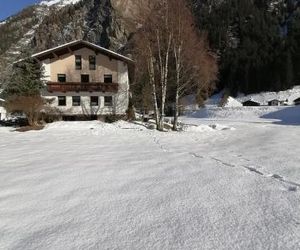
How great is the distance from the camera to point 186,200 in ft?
24.5

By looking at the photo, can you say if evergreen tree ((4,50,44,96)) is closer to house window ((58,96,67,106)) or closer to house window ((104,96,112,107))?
house window ((58,96,67,106))

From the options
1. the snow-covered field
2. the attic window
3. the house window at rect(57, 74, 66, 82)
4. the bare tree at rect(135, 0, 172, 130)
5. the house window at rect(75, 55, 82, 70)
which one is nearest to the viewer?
the snow-covered field

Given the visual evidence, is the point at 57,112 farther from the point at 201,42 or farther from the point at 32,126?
the point at 201,42

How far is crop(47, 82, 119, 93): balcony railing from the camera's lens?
44.6 m

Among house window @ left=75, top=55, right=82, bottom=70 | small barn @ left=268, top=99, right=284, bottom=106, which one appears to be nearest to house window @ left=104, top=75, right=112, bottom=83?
house window @ left=75, top=55, right=82, bottom=70

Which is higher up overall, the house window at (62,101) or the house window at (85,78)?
the house window at (85,78)

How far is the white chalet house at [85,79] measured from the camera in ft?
149

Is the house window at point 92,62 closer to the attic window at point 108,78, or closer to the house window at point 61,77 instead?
the attic window at point 108,78

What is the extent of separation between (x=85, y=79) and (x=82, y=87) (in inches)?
87.3

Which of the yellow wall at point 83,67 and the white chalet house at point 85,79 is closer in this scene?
the white chalet house at point 85,79

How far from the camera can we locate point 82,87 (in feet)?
149

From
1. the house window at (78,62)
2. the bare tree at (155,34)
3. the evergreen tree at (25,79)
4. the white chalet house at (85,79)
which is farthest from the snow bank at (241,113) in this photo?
the bare tree at (155,34)

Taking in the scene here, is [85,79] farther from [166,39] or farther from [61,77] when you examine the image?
[166,39]

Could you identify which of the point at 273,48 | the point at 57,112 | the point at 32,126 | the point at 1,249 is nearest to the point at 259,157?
the point at 1,249
